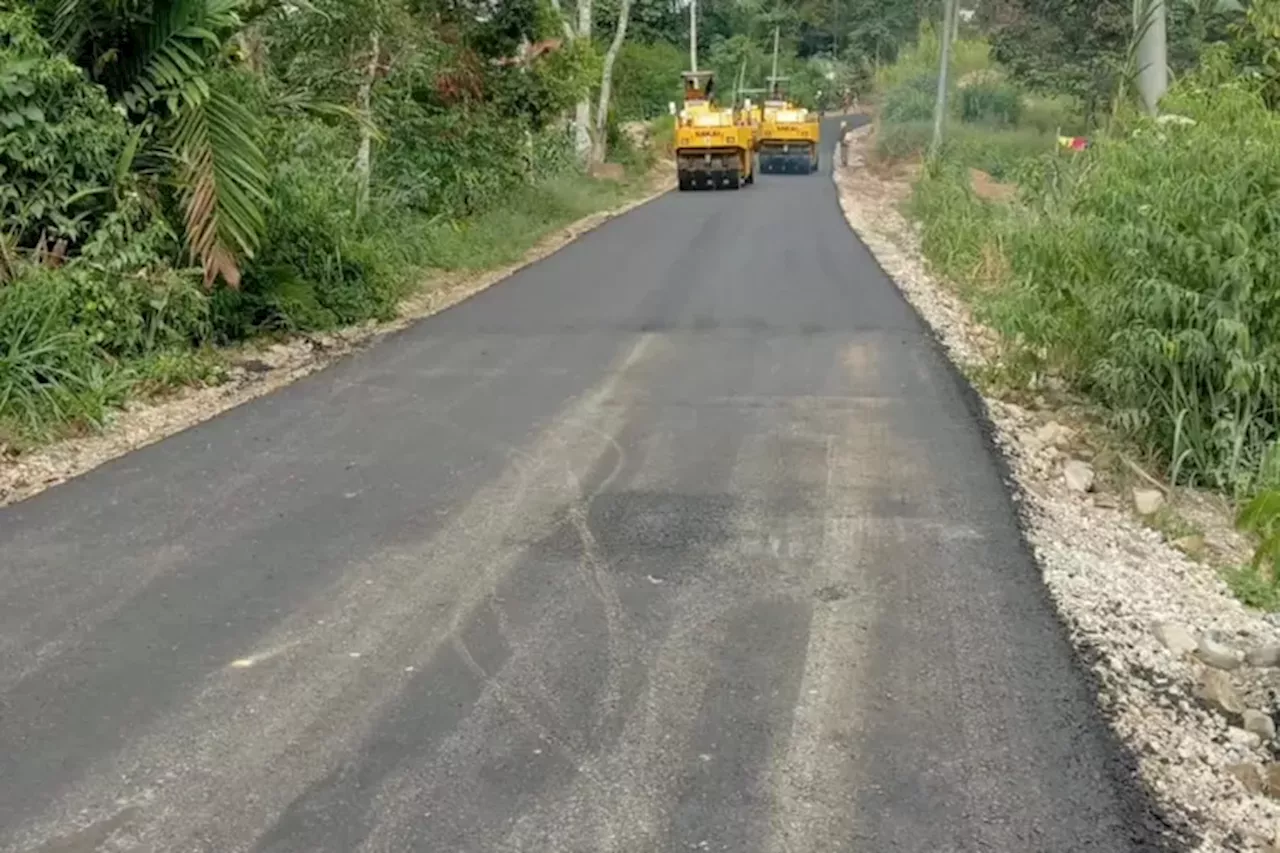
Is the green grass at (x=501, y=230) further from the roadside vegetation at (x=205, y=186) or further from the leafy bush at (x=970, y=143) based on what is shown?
the leafy bush at (x=970, y=143)

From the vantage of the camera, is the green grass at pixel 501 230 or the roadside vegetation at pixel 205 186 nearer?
the roadside vegetation at pixel 205 186

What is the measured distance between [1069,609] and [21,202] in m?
7.50

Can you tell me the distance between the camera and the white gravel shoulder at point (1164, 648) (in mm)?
4242

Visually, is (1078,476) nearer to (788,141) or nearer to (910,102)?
(788,141)

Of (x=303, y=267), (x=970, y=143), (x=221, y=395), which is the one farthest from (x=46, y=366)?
(x=970, y=143)

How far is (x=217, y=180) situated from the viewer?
1030 cm

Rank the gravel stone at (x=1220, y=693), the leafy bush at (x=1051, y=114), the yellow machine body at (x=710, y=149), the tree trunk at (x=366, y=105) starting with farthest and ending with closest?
the leafy bush at (x=1051, y=114), the yellow machine body at (x=710, y=149), the tree trunk at (x=366, y=105), the gravel stone at (x=1220, y=693)

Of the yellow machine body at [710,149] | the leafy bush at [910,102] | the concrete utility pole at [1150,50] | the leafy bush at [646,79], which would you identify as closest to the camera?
the concrete utility pole at [1150,50]

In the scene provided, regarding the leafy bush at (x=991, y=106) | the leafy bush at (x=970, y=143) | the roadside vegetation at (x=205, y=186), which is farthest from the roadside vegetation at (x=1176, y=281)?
the leafy bush at (x=991, y=106)

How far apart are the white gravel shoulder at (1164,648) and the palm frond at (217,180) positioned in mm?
5738

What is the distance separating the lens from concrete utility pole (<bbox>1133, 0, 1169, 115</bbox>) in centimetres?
1135

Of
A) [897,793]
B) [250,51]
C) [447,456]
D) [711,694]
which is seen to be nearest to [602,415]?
[447,456]

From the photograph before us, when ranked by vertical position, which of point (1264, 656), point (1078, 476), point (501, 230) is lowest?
point (501, 230)

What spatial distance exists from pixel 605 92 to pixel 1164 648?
33101 mm
